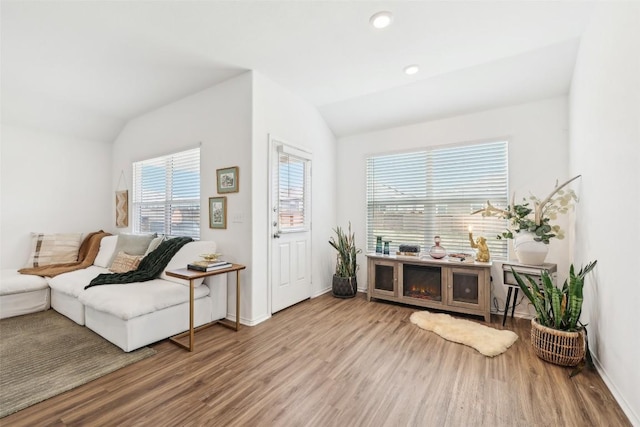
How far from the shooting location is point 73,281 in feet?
10.1

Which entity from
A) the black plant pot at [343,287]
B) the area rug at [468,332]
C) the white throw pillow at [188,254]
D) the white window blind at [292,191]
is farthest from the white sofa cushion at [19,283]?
the area rug at [468,332]

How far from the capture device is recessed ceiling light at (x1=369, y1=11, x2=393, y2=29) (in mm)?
2180

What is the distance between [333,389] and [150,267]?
2460 mm

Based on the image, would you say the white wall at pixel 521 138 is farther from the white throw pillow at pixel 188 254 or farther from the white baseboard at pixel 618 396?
the white throw pillow at pixel 188 254

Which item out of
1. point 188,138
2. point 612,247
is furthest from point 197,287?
point 612,247

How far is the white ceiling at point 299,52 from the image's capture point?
217 centimetres

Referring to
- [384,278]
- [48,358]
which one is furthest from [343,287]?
[48,358]

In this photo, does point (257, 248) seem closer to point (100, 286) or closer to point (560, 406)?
point (100, 286)

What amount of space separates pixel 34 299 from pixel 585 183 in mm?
5860

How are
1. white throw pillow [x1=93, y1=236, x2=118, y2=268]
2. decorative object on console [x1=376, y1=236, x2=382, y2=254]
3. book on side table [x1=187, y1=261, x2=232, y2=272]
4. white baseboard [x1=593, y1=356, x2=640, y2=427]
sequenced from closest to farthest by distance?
white baseboard [x1=593, y1=356, x2=640, y2=427], book on side table [x1=187, y1=261, x2=232, y2=272], white throw pillow [x1=93, y1=236, x2=118, y2=268], decorative object on console [x1=376, y1=236, x2=382, y2=254]

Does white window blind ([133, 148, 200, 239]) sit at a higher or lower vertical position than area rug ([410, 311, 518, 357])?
higher

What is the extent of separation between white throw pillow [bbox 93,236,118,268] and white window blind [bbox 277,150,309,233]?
2.44 meters

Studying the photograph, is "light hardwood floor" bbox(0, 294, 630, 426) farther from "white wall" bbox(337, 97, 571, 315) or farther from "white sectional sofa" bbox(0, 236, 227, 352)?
"white wall" bbox(337, 97, 571, 315)

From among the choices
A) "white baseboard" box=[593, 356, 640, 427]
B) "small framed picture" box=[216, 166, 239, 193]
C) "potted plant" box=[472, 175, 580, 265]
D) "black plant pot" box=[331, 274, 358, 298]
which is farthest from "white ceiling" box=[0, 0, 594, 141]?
"white baseboard" box=[593, 356, 640, 427]
